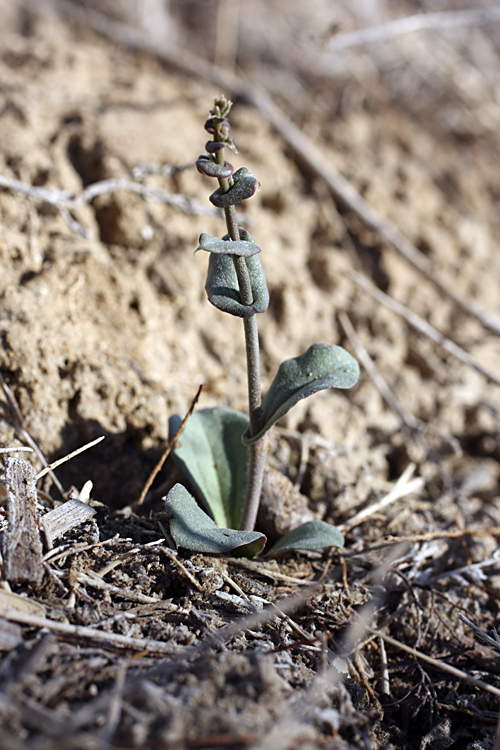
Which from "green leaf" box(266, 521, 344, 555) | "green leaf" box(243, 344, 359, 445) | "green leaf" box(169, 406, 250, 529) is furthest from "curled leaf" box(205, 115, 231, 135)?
"green leaf" box(266, 521, 344, 555)

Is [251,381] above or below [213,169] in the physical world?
below

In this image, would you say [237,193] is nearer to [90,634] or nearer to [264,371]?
[90,634]

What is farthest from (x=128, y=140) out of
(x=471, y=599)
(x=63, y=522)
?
(x=471, y=599)

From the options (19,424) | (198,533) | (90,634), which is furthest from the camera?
(19,424)

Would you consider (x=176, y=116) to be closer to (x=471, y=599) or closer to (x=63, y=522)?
(x=63, y=522)

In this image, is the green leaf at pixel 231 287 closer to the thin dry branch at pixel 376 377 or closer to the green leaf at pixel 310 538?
the green leaf at pixel 310 538

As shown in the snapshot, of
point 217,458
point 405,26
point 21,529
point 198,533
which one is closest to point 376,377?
point 217,458
